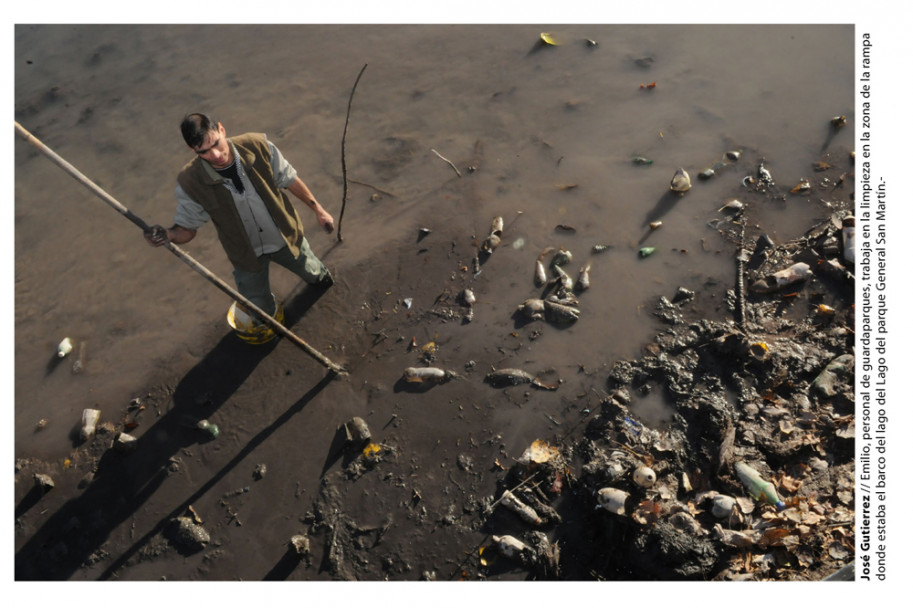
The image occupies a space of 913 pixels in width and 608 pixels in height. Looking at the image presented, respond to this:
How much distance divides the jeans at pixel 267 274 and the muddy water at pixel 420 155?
0.55 m

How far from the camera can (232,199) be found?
3318 millimetres

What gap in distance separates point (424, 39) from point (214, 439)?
16.8 ft

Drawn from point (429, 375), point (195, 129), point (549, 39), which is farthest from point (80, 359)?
point (549, 39)

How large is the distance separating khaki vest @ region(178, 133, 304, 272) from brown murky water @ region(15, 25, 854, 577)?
1013 mm

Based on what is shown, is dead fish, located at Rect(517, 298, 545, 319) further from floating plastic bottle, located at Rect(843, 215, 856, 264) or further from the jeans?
floating plastic bottle, located at Rect(843, 215, 856, 264)

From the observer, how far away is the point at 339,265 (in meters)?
4.75

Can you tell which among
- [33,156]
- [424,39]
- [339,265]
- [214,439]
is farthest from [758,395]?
[33,156]

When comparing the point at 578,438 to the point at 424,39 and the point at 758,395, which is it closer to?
the point at 758,395

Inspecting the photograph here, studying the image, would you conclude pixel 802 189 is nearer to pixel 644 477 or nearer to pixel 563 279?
pixel 563 279

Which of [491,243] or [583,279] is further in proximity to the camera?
[491,243]

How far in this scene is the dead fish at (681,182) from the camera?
15.8 feet

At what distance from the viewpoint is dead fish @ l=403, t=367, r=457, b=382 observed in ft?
12.9

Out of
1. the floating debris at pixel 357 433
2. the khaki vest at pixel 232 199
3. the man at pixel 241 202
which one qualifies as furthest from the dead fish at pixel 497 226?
the floating debris at pixel 357 433

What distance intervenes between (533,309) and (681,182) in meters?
1.88
